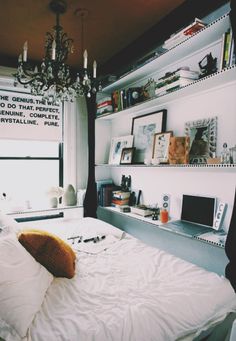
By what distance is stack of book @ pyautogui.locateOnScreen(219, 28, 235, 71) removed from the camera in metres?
1.69

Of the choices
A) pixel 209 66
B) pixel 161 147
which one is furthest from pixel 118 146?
pixel 209 66

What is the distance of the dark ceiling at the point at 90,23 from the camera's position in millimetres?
2121

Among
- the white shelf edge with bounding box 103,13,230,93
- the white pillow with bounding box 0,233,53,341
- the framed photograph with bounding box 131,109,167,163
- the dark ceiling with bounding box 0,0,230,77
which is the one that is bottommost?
the white pillow with bounding box 0,233,53,341

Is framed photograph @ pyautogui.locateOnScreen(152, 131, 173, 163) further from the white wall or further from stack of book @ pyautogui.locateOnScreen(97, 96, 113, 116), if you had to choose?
stack of book @ pyautogui.locateOnScreen(97, 96, 113, 116)

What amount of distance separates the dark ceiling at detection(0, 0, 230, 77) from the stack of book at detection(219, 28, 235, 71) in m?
0.60

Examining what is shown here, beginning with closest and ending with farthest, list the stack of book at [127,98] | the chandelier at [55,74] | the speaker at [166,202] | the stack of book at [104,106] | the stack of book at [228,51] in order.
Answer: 1. the stack of book at [228,51]
2. the chandelier at [55,74]
3. the speaker at [166,202]
4. the stack of book at [127,98]
5. the stack of book at [104,106]

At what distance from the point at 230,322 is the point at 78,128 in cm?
295

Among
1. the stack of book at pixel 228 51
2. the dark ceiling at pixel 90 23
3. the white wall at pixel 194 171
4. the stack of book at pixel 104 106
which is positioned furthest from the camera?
the stack of book at pixel 104 106

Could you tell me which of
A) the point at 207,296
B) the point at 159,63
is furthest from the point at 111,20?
the point at 207,296

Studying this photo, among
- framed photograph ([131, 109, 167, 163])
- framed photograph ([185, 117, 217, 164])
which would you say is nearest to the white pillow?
framed photograph ([185, 117, 217, 164])

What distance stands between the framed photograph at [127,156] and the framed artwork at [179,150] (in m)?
0.75

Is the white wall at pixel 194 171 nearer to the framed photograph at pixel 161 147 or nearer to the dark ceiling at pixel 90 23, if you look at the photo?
the framed photograph at pixel 161 147

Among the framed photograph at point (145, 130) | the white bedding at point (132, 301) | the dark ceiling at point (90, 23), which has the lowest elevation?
the white bedding at point (132, 301)

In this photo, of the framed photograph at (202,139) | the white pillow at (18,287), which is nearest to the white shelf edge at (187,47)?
the framed photograph at (202,139)
